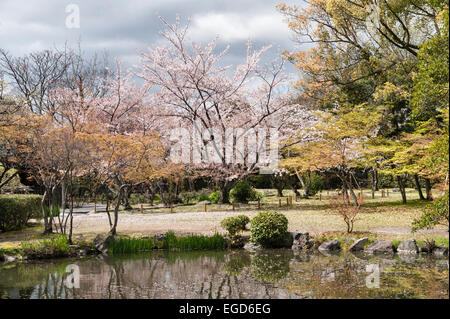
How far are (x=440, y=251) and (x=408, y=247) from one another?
2.01 ft

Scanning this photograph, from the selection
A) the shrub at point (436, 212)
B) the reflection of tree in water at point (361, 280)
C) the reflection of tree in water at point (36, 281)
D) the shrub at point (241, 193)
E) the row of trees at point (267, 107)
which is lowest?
the reflection of tree in water at point (36, 281)

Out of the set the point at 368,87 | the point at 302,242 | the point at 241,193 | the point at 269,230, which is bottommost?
the point at 302,242

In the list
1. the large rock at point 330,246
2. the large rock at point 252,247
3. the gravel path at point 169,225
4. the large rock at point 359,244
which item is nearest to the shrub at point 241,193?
the gravel path at point 169,225

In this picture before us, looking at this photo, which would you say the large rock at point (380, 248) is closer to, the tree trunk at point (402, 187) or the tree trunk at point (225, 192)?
the tree trunk at point (402, 187)

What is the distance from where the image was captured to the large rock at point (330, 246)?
9.81 m

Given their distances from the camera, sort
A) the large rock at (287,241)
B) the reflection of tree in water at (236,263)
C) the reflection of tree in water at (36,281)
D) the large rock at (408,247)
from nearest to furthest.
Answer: the reflection of tree in water at (36,281) < the reflection of tree in water at (236,263) < the large rock at (408,247) < the large rock at (287,241)

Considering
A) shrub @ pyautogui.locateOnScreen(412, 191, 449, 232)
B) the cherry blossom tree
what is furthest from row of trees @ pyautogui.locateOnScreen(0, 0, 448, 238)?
shrub @ pyautogui.locateOnScreen(412, 191, 449, 232)

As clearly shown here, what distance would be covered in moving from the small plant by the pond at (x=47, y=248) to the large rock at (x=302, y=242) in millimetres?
5439

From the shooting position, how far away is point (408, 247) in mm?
8969

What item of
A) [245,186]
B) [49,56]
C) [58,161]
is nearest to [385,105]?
[245,186]

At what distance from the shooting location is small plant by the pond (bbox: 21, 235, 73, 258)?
9.56 m

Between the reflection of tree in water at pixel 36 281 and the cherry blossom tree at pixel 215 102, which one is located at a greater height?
the cherry blossom tree at pixel 215 102

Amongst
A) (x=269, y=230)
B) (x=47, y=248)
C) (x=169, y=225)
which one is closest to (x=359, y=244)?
(x=269, y=230)

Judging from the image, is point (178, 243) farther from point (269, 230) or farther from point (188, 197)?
point (188, 197)
